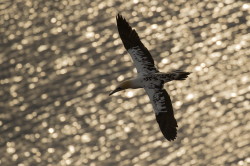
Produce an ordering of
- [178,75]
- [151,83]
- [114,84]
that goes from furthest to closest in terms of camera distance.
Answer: [114,84] → [151,83] → [178,75]

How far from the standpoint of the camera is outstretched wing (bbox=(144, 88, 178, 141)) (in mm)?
19750

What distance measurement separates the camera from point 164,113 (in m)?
19.9

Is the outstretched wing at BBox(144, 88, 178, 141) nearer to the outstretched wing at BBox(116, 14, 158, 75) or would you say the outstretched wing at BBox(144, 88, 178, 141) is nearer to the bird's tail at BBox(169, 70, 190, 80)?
the outstretched wing at BBox(116, 14, 158, 75)

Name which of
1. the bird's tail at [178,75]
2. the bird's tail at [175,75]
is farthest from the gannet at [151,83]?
the bird's tail at [178,75]

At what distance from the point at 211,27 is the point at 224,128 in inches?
718

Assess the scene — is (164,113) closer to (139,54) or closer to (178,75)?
(178,75)

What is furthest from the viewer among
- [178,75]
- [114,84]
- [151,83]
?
[114,84]

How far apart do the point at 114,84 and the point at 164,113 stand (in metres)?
38.5

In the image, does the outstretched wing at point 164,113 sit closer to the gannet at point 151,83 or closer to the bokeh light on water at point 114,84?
the gannet at point 151,83

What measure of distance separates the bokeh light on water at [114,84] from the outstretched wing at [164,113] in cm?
2601

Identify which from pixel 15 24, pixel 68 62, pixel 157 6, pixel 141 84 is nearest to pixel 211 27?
pixel 157 6

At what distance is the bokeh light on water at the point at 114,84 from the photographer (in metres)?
49.2

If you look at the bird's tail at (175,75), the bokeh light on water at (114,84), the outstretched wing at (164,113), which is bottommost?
the bokeh light on water at (114,84)

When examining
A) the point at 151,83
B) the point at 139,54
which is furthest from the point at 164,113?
the point at 139,54
